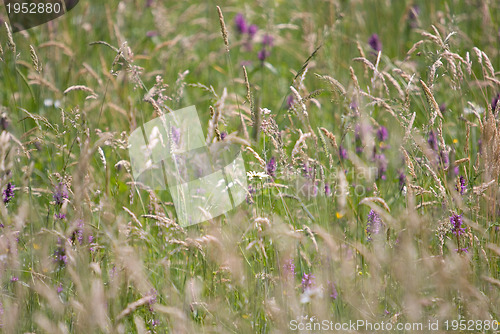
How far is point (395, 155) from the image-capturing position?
265 centimetres

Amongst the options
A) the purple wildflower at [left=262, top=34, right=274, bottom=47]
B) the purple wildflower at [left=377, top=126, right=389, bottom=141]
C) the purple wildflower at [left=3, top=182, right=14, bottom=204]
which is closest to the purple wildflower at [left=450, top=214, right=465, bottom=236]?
the purple wildflower at [left=377, top=126, right=389, bottom=141]

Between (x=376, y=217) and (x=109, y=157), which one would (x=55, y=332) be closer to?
(x=376, y=217)

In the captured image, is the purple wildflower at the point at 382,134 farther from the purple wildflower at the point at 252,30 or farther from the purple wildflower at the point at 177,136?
the purple wildflower at the point at 252,30

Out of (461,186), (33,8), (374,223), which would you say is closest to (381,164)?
(461,186)

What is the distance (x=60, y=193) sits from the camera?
7.02 ft

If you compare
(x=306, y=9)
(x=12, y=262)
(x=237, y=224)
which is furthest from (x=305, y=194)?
(x=306, y=9)

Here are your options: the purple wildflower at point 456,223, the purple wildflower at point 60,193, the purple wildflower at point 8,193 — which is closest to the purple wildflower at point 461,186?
the purple wildflower at point 456,223

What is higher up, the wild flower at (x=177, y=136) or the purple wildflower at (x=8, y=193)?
the wild flower at (x=177, y=136)

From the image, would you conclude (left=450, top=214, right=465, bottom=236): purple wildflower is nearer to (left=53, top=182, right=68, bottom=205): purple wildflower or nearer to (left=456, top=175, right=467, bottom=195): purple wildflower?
(left=456, top=175, right=467, bottom=195): purple wildflower

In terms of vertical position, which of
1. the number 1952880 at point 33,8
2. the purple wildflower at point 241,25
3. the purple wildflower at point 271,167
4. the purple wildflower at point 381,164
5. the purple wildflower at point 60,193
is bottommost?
the purple wildflower at point 381,164

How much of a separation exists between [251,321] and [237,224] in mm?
462

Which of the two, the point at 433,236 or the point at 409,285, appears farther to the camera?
the point at 433,236

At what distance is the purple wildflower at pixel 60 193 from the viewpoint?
2.12 m

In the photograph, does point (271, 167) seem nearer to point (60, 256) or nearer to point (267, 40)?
point (60, 256)
